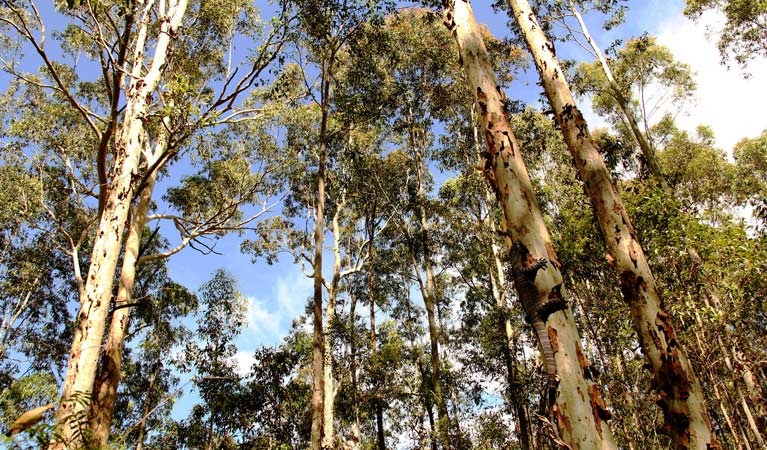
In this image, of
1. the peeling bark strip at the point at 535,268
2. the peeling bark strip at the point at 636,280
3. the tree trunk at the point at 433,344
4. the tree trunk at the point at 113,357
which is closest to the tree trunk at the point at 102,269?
the tree trunk at the point at 113,357

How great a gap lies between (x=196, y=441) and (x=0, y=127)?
10667 millimetres

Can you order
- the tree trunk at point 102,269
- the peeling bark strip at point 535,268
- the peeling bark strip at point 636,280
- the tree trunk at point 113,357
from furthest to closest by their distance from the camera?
the tree trunk at point 113,357 < the tree trunk at point 102,269 < the peeling bark strip at point 636,280 < the peeling bark strip at point 535,268

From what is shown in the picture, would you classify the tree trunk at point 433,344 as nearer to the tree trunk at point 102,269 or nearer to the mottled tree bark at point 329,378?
the mottled tree bark at point 329,378

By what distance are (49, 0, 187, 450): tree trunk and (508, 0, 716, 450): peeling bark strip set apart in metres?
4.44

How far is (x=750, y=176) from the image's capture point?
17.1 meters

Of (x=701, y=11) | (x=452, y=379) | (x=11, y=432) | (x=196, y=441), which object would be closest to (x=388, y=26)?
(x=701, y=11)

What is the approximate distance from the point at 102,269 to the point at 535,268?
15.6 feet

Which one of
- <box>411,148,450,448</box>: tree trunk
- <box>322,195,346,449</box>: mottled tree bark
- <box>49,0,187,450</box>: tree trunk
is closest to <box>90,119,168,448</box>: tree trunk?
<box>49,0,187,450</box>: tree trunk

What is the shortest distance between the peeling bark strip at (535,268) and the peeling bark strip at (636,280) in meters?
1.32

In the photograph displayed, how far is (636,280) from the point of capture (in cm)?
336

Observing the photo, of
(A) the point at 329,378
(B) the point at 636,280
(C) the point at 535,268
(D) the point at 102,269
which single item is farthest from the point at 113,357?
(A) the point at 329,378

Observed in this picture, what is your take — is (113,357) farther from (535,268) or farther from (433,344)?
(433,344)

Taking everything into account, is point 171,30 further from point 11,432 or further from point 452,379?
point 452,379

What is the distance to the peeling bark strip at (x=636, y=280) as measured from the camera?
290 cm
